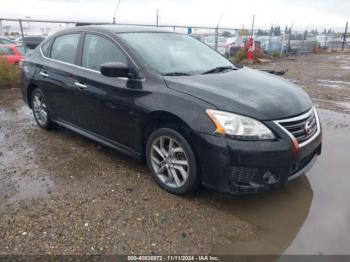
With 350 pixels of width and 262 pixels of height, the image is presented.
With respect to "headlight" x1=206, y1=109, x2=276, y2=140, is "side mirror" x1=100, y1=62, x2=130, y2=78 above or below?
above

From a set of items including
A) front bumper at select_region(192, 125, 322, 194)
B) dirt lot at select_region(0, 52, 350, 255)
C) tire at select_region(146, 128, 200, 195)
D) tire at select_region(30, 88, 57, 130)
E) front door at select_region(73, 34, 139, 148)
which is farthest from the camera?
tire at select_region(30, 88, 57, 130)

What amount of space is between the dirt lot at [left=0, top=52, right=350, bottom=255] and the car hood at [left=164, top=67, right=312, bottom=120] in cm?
93

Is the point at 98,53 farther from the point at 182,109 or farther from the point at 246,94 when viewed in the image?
the point at 246,94

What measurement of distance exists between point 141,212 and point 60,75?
2.38m

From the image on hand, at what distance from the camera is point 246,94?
9.89ft

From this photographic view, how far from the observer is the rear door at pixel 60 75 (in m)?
4.22

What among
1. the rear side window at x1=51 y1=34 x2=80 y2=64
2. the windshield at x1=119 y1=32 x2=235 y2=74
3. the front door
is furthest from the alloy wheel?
the rear side window at x1=51 y1=34 x2=80 y2=64

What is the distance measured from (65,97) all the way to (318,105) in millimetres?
5187

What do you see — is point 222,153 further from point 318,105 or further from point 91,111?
point 318,105

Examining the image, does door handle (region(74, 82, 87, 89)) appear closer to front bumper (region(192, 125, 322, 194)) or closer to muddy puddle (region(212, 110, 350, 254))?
front bumper (region(192, 125, 322, 194))

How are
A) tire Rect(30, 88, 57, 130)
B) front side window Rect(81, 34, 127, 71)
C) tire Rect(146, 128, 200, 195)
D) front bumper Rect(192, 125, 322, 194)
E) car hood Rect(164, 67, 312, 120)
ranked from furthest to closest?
tire Rect(30, 88, 57, 130) < front side window Rect(81, 34, 127, 71) < tire Rect(146, 128, 200, 195) < car hood Rect(164, 67, 312, 120) < front bumper Rect(192, 125, 322, 194)

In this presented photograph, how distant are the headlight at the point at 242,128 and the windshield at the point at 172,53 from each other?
3.22 ft

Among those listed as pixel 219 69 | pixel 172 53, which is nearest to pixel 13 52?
pixel 172 53

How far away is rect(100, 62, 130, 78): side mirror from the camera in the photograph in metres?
3.30
